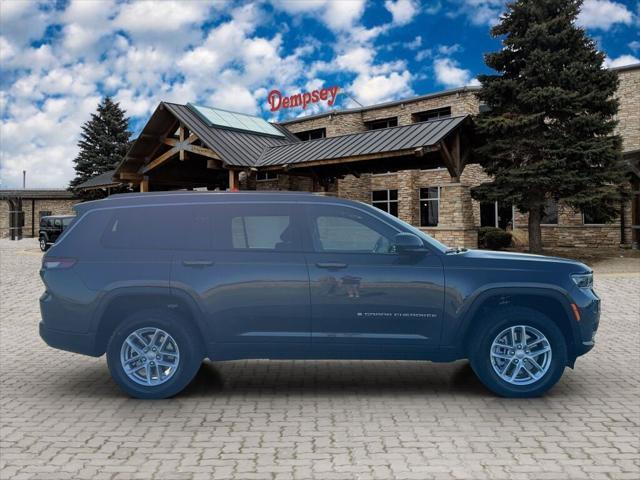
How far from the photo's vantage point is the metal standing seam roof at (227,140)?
80.4 feet

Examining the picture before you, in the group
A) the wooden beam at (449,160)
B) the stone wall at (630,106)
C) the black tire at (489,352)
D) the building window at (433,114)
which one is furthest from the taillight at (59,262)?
the building window at (433,114)

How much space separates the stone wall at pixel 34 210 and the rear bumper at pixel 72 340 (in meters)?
56.0

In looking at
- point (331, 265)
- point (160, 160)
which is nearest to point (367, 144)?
point (160, 160)

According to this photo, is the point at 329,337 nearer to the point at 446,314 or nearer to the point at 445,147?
the point at 446,314

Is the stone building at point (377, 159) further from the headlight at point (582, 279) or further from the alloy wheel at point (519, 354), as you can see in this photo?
the alloy wheel at point (519, 354)

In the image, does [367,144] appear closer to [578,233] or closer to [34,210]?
[578,233]

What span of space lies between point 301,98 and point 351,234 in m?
38.9

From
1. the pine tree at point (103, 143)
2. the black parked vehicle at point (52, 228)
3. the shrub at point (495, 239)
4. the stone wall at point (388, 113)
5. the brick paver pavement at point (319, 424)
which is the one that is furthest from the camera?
the pine tree at point (103, 143)

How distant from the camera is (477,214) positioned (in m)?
33.8

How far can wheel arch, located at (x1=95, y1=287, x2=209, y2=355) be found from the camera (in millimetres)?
5910

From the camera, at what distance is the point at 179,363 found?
19.2 feet

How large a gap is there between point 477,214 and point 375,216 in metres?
28.9

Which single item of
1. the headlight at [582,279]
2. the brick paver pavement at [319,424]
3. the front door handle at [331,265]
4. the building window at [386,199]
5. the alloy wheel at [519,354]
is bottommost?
the brick paver pavement at [319,424]

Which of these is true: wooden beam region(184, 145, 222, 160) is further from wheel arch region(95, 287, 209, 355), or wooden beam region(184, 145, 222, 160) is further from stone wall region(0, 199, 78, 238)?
stone wall region(0, 199, 78, 238)
